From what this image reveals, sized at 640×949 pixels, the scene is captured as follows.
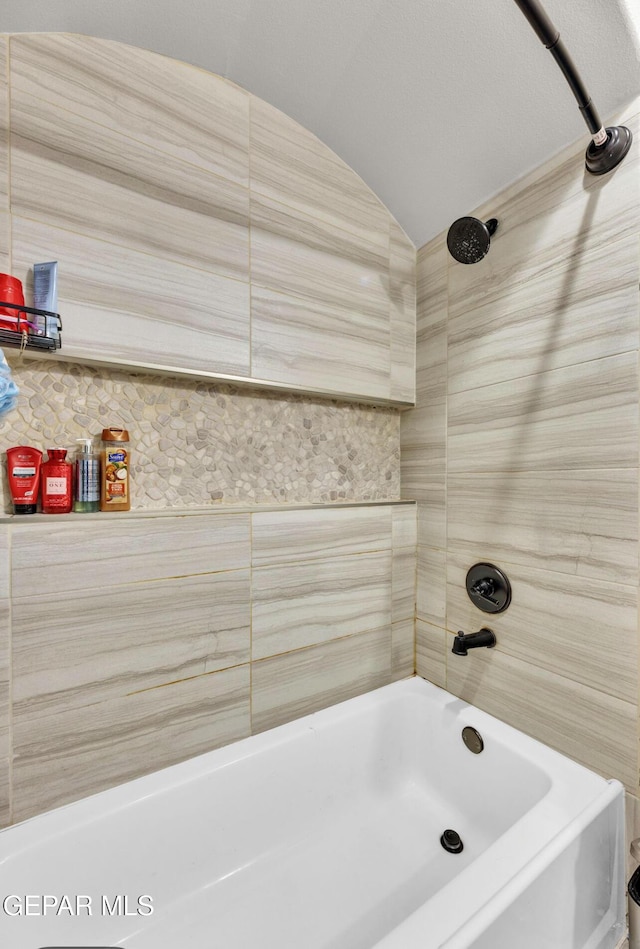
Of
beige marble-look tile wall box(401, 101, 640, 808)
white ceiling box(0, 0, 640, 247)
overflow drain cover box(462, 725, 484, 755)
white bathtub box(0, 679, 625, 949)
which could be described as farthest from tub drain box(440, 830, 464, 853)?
white ceiling box(0, 0, 640, 247)

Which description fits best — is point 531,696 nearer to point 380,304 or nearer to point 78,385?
point 380,304

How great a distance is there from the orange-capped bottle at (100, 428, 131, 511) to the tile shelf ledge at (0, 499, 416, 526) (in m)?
0.03

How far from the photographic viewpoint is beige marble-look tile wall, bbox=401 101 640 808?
1.06 meters

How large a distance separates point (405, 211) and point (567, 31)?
2.15 feet

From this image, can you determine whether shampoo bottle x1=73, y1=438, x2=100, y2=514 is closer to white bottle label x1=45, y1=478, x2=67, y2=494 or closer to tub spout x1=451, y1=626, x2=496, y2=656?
white bottle label x1=45, y1=478, x2=67, y2=494

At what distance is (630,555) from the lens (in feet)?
3.43

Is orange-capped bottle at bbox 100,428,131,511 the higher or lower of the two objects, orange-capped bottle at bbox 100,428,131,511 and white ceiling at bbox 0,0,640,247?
the lower

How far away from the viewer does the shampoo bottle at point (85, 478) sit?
1062 mm

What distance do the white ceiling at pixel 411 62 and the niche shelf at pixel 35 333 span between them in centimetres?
67

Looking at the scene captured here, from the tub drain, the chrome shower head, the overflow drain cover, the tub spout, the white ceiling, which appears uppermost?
the white ceiling

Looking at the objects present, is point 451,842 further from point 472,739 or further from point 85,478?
point 85,478

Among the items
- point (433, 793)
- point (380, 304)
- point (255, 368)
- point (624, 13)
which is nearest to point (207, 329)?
point (255, 368)

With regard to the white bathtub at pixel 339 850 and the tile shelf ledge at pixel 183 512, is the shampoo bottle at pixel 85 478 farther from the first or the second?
the white bathtub at pixel 339 850

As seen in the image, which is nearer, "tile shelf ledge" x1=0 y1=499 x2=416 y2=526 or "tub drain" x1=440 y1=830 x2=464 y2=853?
"tile shelf ledge" x1=0 y1=499 x2=416 y2=526
